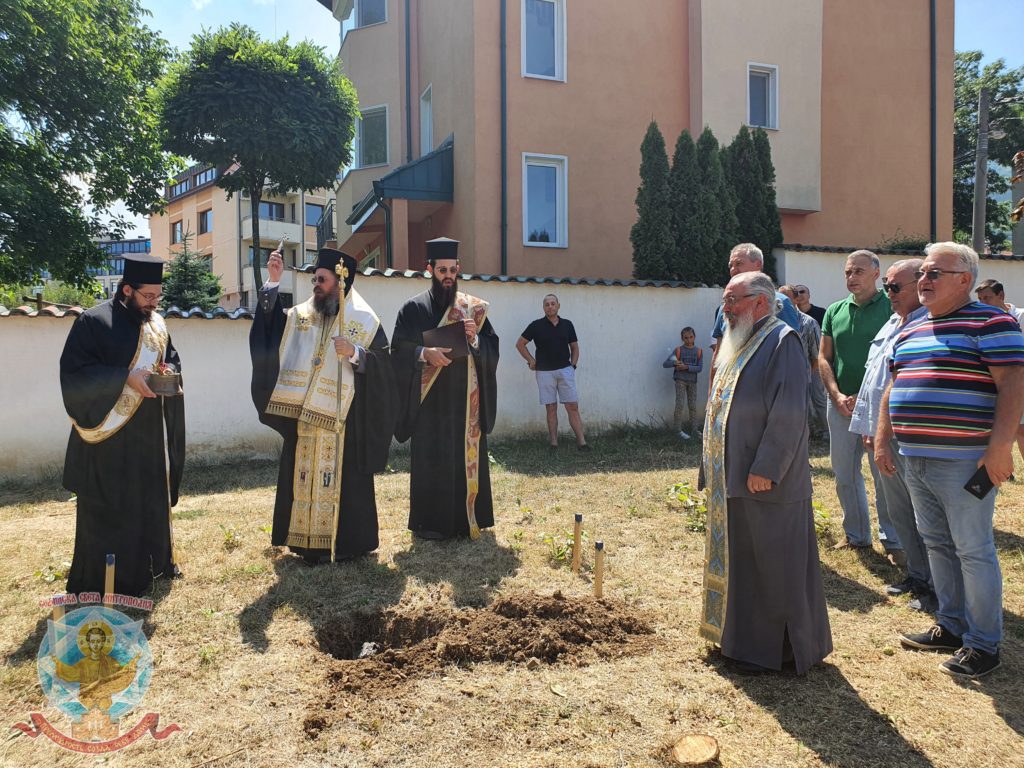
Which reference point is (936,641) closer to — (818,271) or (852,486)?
(852,486)

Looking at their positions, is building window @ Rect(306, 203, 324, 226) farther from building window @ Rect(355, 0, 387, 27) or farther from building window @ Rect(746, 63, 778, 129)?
building window @ Rect(746, 63, 778, 129)

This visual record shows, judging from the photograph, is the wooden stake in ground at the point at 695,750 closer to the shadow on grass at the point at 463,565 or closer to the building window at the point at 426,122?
the shadow on grass at the point at 463,565

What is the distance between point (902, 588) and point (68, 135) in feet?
42.9

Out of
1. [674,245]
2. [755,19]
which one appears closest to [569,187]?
[674,245]

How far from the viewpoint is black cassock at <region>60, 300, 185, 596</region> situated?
4.45 meters

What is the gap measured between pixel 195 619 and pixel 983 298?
690 cm

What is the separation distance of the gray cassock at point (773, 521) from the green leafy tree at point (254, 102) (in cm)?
1350

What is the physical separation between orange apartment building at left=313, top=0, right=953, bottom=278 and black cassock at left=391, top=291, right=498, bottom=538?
7859 millimetres

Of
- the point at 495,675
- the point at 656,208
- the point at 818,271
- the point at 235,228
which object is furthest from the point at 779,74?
the point at 235,228

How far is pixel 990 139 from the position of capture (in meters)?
26.9

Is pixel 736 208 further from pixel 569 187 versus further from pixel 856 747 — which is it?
pixel 856 747

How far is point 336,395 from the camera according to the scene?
528cm

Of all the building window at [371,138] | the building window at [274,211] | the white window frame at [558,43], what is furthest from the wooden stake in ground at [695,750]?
the building window at [274,211]

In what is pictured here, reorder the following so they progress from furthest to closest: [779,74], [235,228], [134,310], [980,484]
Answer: [235,228] < [779,74] < [134,310] < [980,484]
